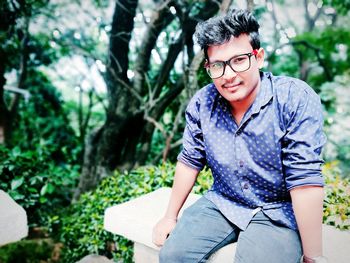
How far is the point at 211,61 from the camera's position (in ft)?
6.19

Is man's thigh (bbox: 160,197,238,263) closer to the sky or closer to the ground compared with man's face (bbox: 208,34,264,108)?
closer to the ground

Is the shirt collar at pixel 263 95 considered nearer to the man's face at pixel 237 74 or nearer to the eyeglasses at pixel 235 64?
the man's face at pixel 237 74

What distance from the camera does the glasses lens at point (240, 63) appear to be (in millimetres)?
1836

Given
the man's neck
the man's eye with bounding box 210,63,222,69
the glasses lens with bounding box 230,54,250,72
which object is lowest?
the man's neck

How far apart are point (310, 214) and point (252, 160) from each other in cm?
43

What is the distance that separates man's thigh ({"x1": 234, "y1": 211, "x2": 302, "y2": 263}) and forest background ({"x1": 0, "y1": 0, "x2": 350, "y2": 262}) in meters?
0.72

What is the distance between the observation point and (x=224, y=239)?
1.94 metres

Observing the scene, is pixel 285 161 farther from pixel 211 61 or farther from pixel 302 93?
pixel 211 61

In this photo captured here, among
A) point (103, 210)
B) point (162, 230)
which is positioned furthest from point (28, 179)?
point (162, 230)

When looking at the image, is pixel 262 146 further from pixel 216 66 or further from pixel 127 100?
pixel 127 100

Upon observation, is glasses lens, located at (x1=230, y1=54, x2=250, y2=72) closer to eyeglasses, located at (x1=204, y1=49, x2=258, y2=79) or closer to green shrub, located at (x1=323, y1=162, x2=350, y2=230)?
eyeglasses, located at (x1=204, y1=49, x2=258, y2=79)

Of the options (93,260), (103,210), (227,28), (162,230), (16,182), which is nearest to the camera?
(227,28)

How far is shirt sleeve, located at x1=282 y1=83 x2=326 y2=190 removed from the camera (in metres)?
1.66

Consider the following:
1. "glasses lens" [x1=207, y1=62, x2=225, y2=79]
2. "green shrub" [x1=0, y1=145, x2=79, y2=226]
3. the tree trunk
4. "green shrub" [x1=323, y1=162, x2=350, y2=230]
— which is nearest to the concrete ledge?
"green shrub" [x1=0, y1=145, x2=79, y2=226]
